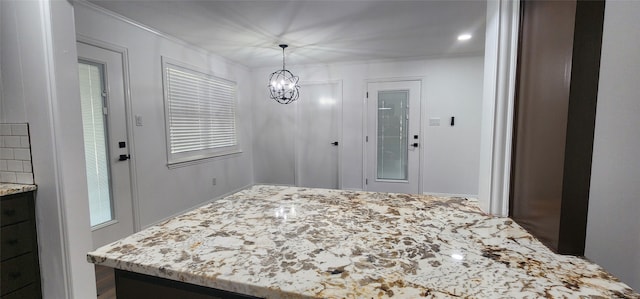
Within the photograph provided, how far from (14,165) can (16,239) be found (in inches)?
16.8

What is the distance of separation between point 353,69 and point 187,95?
2.52 m

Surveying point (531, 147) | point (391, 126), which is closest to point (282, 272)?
point (531, 147)

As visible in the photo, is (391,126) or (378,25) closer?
(378,25)

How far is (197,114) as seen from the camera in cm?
362

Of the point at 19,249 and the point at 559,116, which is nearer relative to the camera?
the point at 559,116

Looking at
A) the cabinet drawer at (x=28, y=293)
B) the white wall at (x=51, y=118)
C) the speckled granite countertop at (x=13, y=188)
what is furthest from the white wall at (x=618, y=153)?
the cabinet drawer at (x=28, y=293)

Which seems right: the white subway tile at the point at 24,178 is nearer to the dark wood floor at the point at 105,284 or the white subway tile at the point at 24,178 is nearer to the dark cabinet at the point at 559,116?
the dark wood floor at the point at 105,284

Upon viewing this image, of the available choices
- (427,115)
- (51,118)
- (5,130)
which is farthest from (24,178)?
(427,115)

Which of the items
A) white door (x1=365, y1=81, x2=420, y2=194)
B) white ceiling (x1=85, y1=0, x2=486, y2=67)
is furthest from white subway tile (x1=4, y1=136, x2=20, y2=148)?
white door (x1=365, y1=81, x2=420, y2=194)

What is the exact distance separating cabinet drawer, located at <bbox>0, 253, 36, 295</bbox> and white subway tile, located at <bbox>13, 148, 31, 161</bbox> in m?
0.56

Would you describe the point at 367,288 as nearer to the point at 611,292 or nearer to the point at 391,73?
the point at 611,292

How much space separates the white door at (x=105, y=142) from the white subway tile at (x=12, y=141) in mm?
740

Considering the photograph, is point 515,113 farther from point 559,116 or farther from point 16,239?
point 16,239

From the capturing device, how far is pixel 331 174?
468 cm
